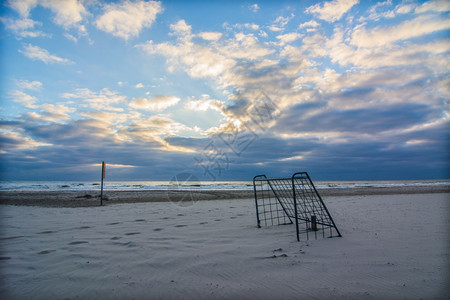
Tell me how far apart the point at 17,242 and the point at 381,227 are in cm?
896

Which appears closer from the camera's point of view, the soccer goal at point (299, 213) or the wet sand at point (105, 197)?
the soccer goal at point (299, 213)

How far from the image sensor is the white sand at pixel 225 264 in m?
2.86

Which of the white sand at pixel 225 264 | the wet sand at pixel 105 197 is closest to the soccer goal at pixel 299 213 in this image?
the white sand at pixel 225 264

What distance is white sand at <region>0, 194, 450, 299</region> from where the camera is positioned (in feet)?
9.39

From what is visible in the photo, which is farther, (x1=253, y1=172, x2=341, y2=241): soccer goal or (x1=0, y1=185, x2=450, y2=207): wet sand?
(x1=0, y1=185, x2=450, y2=207): wet sand

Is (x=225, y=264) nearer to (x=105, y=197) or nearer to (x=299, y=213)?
(x=299, y=213)

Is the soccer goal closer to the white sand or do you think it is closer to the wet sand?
the white sand

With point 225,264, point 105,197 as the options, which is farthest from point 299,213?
point 105,197

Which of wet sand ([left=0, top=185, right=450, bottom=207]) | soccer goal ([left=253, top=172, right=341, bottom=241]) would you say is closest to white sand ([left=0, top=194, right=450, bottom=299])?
soccer goal ([left=253, top=172, right=341, bottom=241])

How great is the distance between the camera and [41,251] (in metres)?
4.48

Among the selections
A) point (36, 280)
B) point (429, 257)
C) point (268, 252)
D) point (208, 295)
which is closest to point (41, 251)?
point (36, 280)

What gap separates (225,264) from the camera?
12.2 feet

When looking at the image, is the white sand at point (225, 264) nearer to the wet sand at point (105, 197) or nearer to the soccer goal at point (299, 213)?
the soccer goal at point (299, 213)

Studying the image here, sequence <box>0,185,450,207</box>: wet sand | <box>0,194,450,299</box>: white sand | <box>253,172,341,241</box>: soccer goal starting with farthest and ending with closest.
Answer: <box>0,185,450,207</box>: wet sand < <box>253,172,341,241</box>: soccer goal < <box>0,194,450,299</box>: white sand
